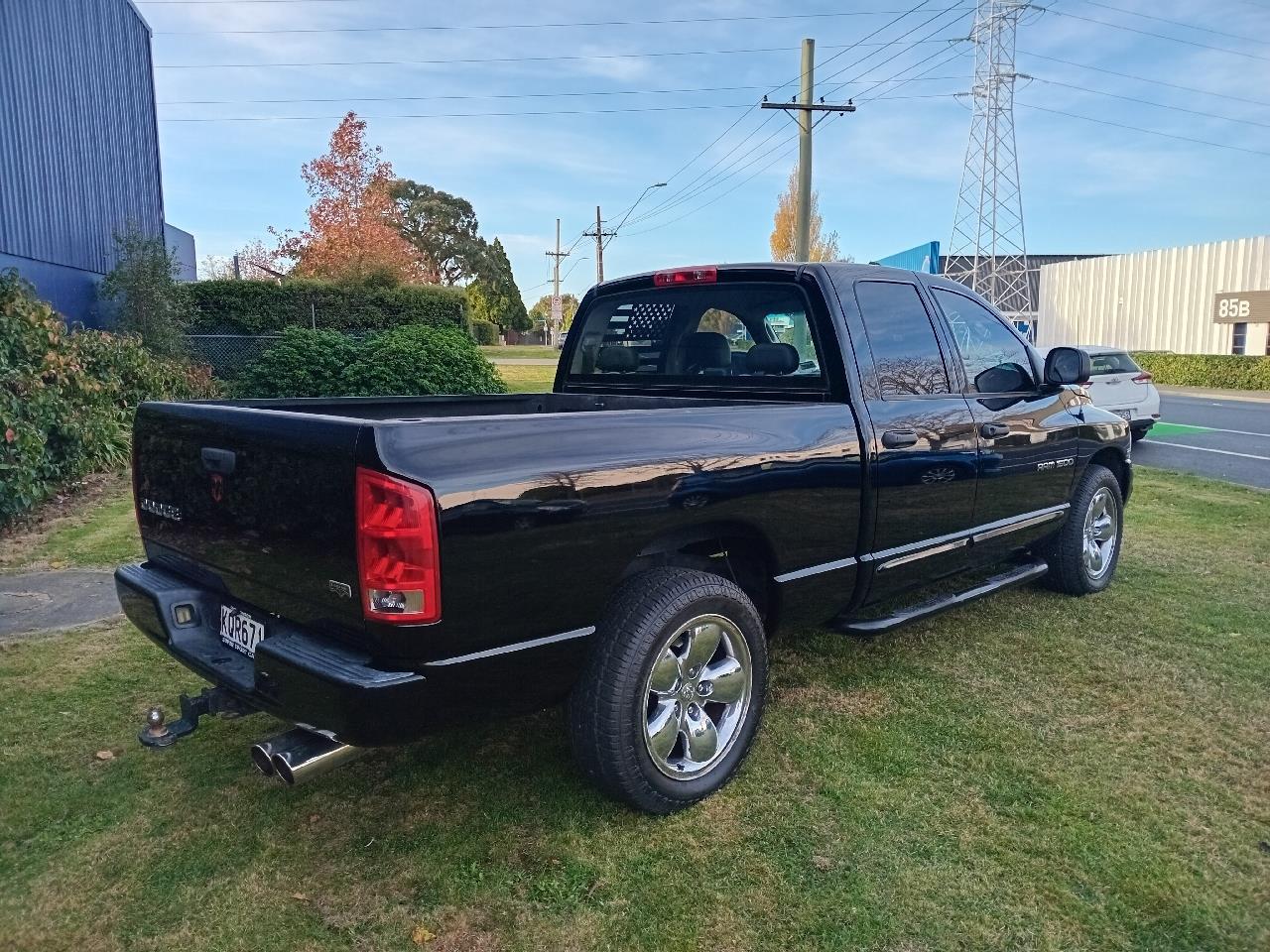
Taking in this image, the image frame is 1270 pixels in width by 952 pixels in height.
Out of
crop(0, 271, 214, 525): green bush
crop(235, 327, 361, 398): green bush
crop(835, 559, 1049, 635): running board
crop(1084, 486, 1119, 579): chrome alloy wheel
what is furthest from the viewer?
crop(235, 327, 361, 398): green bush

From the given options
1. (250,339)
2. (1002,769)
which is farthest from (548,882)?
(250,339)

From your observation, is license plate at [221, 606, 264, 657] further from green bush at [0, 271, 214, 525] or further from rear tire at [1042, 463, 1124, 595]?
green bush at [0, 271, 214, 525]

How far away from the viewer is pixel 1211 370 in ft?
91.5

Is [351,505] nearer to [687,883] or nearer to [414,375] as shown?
[687,883]

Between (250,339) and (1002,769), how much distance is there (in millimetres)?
15140

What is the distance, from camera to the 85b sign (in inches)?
1183

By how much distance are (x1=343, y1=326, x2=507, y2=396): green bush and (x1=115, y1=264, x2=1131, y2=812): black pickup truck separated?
24.8 feet

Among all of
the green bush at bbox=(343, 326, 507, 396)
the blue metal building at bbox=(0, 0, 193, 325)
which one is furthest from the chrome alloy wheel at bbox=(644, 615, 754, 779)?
the blue metal building at bbox=(0, 0, 193, 325)

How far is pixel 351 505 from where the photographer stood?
2355mm

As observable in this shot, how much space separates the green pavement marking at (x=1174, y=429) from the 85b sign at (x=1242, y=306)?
17926 millimetres

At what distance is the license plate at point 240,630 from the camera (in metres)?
2.82

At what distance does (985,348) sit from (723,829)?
296cm

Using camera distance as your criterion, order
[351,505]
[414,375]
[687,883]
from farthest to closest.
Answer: [414,375], [687,883], [351,505]

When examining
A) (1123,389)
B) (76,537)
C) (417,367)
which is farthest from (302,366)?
(1123,389)
